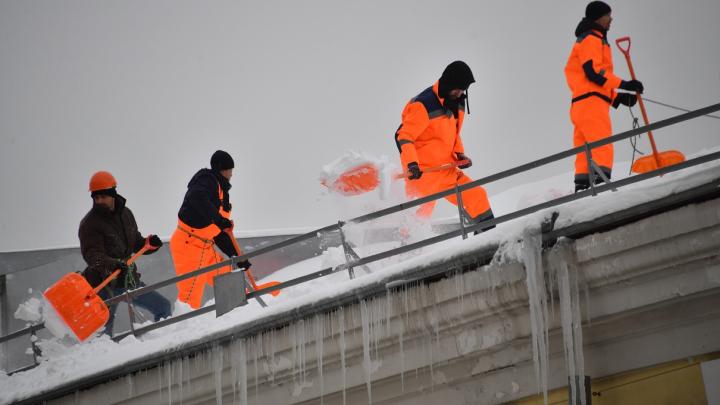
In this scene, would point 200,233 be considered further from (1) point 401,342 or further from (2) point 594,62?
(2) point 594,62

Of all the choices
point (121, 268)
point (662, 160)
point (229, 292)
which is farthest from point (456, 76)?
point (121, 268)

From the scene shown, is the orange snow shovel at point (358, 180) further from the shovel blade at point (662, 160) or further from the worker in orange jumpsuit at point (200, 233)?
the shovel blade at point (662, 160)

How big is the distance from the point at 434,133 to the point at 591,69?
1415mm

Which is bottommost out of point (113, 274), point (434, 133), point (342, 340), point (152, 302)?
point (342, 340)

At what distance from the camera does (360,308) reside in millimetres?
5609

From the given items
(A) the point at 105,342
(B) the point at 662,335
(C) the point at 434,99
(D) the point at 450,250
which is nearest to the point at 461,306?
(D) the point at 450,250

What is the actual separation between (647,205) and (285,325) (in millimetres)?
2533

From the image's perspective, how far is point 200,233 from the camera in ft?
25.7

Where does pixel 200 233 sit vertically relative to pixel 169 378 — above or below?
above

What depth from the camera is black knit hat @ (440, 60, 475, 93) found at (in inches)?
286

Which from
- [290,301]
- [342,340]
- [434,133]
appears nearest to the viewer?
[342,340]

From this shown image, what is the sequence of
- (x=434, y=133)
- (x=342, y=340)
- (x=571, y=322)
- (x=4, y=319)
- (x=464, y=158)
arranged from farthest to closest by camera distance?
(x=4, y=319) < (x=464, y=158) < (x=434, y=133) < (x=342, y=340) < (x=571, y=322)

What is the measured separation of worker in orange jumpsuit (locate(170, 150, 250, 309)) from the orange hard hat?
2.35 feet

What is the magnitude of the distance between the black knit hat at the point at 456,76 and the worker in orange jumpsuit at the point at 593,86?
2.86 feet
